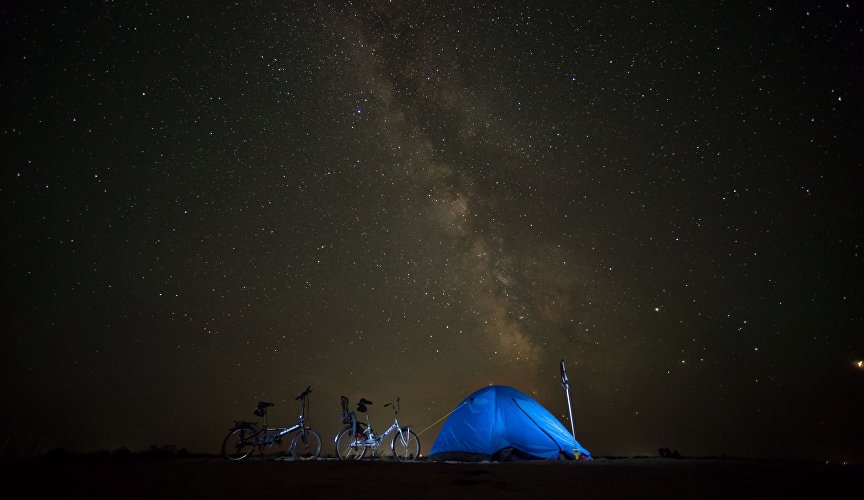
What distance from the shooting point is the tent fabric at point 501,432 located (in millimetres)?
10367

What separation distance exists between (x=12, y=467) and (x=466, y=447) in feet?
28.3

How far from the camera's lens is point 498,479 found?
243 inches

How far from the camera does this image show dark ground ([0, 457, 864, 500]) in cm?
502

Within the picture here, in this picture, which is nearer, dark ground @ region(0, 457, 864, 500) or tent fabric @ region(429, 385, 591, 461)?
dark ground @ region(0, 457, 864, 500)

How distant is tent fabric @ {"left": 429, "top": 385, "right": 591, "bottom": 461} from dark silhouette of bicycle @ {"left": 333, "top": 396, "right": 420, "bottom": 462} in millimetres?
876

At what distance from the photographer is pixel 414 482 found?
226 inches

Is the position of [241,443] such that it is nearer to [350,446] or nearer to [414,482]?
[350,446]

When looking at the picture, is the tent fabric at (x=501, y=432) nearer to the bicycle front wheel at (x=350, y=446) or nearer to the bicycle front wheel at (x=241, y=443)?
the bicycle front wheel at (x=350, y=446)

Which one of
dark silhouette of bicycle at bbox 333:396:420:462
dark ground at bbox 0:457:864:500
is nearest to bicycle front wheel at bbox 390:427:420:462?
dark silhouette of bicycle at bbox 333:396:420:462

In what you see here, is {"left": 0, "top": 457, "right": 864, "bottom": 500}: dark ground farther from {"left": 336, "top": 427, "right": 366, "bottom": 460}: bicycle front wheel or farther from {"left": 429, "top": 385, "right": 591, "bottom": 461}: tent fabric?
{"left": 336, "top": 427, "right": 366, "bottom": 460}: bicycle front wheel

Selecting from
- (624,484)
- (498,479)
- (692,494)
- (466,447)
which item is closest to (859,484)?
(692,494)

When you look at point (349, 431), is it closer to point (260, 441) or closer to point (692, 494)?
point (260, 441)

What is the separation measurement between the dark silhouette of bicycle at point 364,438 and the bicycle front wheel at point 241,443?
7.15 ft

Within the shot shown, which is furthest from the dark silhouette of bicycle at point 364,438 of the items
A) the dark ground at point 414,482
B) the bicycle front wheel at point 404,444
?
the dark ground at point 414,482
